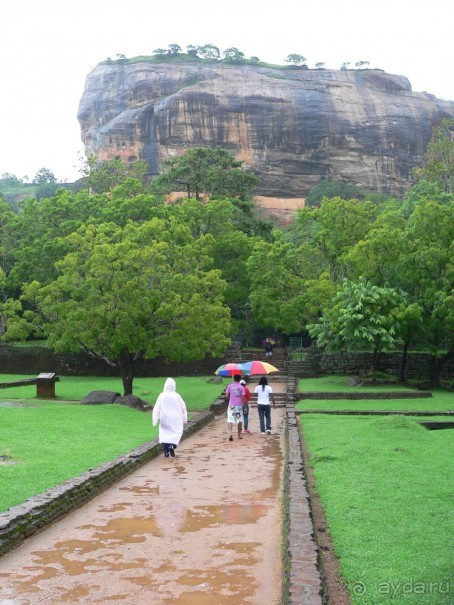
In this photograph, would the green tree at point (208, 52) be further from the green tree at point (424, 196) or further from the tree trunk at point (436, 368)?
the tree trunk at point (436, 368)

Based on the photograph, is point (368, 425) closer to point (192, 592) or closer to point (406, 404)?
point (406, 404)

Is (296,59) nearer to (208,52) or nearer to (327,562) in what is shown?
(208,52)

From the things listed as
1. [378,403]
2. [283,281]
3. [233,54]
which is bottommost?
[378,403]

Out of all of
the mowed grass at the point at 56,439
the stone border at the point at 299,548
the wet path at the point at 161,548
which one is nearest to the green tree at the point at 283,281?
the mowed grass at the point at 56,439

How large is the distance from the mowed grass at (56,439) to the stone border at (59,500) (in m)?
0.32

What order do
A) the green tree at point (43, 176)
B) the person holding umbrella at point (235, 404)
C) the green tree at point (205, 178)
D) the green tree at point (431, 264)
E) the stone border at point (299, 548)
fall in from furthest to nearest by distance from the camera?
the green tree at point (43, 176) → the green tree at point (205, 178) → the green tree at point (431, 264) → the person holding umbrella at point (235, 404) → the stone border at point (299, 548)

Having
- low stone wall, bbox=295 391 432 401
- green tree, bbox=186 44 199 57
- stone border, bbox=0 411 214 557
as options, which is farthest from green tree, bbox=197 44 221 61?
stone border, bbox=0 411 214 557

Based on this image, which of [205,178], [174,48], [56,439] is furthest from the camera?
[174,48]

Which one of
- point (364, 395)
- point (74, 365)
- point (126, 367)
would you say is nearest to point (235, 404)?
point (126, 367)

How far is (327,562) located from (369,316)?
21584 millimetres

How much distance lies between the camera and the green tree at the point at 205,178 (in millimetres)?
43469

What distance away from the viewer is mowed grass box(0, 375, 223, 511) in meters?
8.69

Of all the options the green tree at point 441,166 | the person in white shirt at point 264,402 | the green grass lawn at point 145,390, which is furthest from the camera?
the green tree at point 441,166

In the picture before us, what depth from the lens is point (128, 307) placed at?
2028 cm
